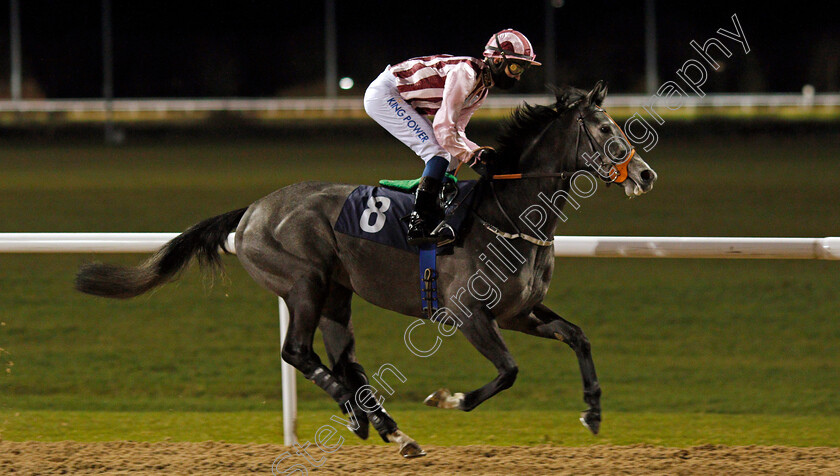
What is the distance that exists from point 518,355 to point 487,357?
8.60 ft

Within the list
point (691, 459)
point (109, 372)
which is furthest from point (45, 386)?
point (691, 459)

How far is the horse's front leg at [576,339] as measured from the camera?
11.9 ft

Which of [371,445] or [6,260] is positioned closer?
[371,445]

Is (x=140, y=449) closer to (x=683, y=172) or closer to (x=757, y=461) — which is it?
(x=757, y=461)

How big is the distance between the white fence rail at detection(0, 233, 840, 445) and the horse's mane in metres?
0.49

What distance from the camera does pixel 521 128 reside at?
3836 mm

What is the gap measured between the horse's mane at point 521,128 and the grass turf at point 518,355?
4.24ft

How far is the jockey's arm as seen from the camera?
11.9 ft

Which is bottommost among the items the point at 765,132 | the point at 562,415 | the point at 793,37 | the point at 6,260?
the point at 562,415

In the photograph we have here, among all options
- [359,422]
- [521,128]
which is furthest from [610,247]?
[359,422]

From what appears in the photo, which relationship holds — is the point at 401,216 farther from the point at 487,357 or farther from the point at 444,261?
the point at 487,357

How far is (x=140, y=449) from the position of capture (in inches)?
161

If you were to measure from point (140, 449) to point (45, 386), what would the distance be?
1597 mm

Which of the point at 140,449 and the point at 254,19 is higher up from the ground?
the point at 254,19
